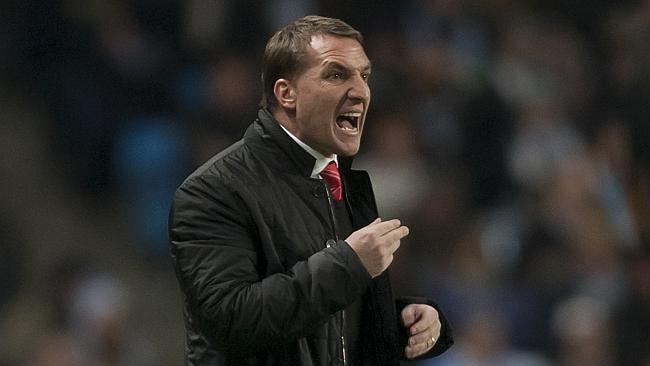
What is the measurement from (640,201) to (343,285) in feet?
11.3

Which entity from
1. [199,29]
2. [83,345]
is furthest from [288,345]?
[199,29]

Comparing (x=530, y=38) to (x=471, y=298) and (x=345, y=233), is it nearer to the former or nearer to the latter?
(x=471, y=298)

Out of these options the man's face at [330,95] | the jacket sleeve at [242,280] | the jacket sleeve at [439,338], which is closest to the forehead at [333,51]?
the man's face at [330,95]

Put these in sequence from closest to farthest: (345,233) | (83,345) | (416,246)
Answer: (345,233)
(83,345)
(416,246)

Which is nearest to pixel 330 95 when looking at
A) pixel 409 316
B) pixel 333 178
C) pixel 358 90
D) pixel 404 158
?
pixel 358 90

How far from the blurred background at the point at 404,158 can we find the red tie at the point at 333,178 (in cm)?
254

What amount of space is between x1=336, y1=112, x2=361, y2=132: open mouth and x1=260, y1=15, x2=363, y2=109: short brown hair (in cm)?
11

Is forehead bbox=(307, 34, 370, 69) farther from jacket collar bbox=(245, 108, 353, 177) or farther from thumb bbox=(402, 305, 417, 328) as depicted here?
thumb bbox=(402, 305, 417, 328)

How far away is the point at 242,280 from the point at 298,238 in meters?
0.15

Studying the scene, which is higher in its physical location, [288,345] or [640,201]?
[288,345]

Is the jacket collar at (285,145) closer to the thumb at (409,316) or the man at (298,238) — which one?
the man at (298,238)

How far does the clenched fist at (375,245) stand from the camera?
1.95m

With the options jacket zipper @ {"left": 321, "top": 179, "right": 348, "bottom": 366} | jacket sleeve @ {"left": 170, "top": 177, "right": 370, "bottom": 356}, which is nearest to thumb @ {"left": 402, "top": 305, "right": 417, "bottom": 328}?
jacket zipper @ {"left": 321, "top": 179, "right": 348, "bottom": 366}

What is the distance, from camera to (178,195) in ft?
6.67
